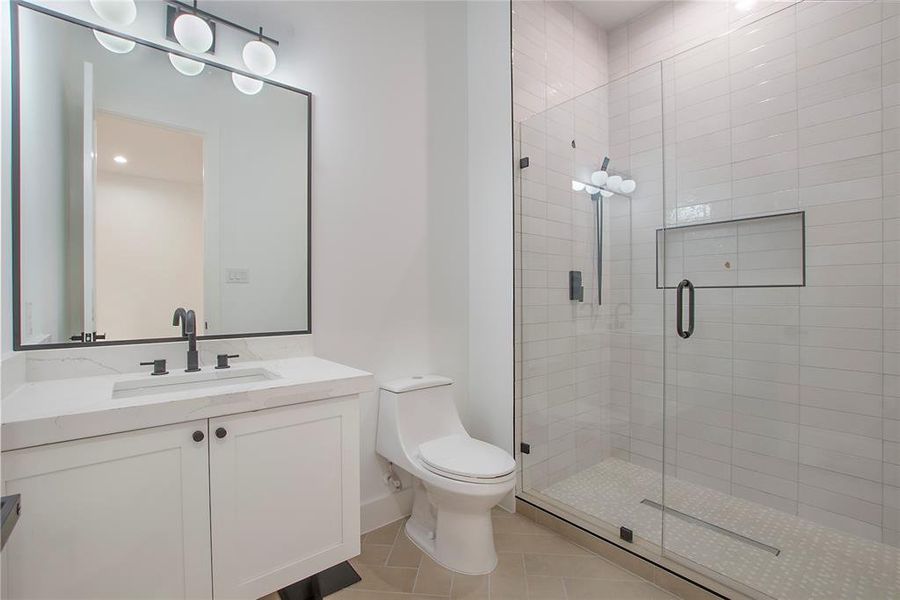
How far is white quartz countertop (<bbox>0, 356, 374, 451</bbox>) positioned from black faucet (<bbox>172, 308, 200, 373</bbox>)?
0.05 meters

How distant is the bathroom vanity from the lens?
3.02ft

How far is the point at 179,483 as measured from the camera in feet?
3.55

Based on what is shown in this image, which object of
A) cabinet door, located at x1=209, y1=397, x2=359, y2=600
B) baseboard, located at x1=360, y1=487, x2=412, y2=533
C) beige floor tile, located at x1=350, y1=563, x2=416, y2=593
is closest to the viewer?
cabinet door, located at x1=209, y1=397, x2=359, y2=600

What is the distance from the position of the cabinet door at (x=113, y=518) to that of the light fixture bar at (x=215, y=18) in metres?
1.49

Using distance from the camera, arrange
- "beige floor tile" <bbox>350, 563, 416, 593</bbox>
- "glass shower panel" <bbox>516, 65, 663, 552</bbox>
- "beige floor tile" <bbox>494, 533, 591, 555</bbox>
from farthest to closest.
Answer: "glass shower panel" <bbox>516, 65, 663, 552</bbox> < "beige floor tile" <bbox>494, 533, 591, 555</bbox> < "beige floor tile" <bbox>350, 563, 416, 593</bbox>

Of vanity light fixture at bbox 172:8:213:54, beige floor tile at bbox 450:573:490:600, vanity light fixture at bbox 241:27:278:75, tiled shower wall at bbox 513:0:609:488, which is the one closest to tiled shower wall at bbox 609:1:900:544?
tiled shower wall at bbox 513:0:609:488

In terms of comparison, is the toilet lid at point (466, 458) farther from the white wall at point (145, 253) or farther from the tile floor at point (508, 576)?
the white wall at point (145, 253)

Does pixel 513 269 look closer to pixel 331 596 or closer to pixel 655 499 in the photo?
pixel 655 499

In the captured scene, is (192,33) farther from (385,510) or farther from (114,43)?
(385,510)

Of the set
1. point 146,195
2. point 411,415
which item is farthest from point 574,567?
point 146,195

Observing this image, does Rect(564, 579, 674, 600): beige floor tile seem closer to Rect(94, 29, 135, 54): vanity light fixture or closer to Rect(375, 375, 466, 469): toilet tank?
Rect(375, 375, 466, 469): toilet tank

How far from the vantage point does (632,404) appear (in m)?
2.31

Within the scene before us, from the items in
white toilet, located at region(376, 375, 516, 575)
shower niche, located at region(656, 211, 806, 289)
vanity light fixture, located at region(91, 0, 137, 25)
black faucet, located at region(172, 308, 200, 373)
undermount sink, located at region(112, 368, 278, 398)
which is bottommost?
white toilet, located at region(376, 375, 516, 575)

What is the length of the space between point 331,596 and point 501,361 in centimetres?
128
